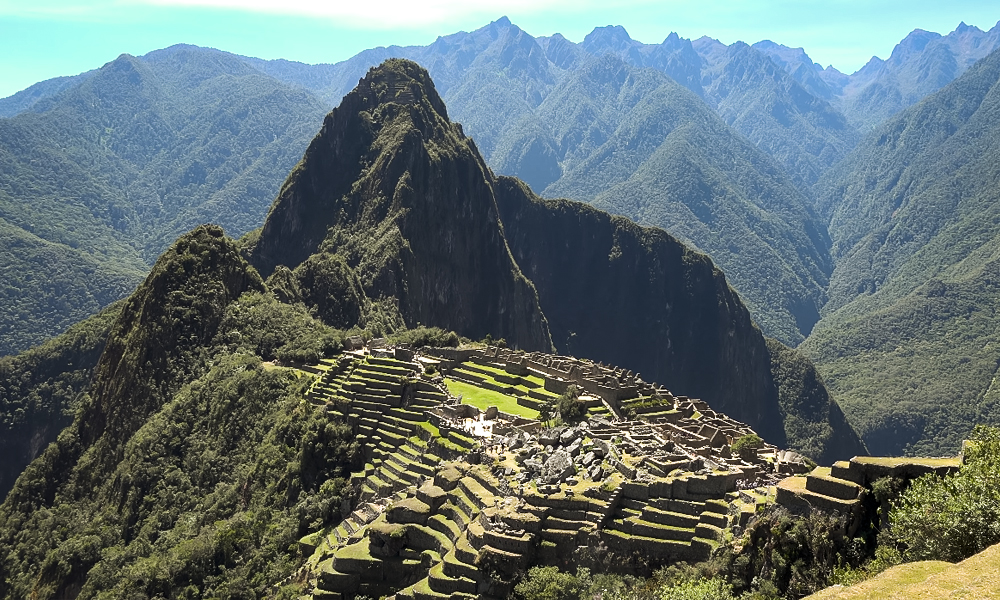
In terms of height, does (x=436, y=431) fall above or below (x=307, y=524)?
above

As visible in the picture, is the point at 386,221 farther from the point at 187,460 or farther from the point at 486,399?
the point at 486,399

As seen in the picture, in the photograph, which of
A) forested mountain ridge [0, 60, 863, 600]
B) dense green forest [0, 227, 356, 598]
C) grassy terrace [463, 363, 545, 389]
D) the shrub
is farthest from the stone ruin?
grassy terrace [463, 363, 545, 389]

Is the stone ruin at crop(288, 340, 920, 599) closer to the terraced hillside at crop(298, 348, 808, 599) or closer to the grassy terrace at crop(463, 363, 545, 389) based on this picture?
the terraced hillside at crop(298, 348, 808, 599)

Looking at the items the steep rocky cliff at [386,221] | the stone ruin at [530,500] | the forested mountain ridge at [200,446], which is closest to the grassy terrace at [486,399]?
the stone ruin at [530,500]

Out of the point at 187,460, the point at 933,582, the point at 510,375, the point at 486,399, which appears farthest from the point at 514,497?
the point at 187,460

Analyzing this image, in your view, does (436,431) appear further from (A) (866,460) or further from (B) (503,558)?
(A) (866,460)

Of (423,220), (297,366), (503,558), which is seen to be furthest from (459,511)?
(423,220)
